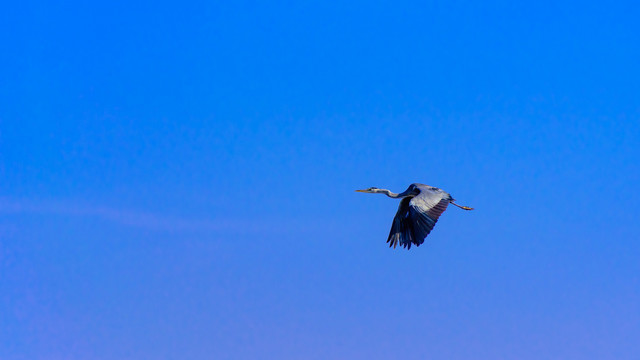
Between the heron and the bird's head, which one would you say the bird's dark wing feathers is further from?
the bird's head

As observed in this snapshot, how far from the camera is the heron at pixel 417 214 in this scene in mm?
42344

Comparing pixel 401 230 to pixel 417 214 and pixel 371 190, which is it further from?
pixel 371 190

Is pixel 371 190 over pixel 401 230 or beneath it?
over

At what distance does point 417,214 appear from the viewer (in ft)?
140

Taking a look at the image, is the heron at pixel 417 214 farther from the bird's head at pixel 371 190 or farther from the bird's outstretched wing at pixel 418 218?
the bird's head at pixel 371 190

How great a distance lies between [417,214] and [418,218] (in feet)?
0.84

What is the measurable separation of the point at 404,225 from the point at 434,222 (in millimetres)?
1980

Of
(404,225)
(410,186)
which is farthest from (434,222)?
(410,186)

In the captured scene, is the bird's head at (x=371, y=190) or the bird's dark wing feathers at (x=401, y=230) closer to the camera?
the bird's dark wing feathers at (x=401, y=230)

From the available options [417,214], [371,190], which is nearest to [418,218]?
[417,214]

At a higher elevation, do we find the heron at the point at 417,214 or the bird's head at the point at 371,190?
the bird's head at the point at 371,190

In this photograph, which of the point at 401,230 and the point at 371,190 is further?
the point at 371,190

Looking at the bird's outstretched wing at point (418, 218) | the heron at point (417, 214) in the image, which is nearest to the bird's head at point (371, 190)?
the heron at point (417, 214)

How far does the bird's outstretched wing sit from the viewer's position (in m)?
42.3
